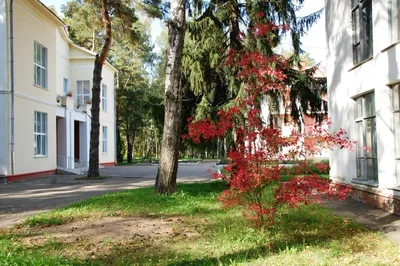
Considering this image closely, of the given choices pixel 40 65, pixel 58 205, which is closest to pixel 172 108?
pixel 58 205

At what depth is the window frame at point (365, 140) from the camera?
951 centimetres

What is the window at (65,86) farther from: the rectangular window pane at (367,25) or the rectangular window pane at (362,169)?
the rectangular window pane at (362,169)

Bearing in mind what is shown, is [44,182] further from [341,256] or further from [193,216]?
[341,256]

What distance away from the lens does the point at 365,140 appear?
32.6ft

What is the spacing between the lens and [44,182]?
1586cm

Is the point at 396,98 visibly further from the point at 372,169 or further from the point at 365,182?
the point at 365,182

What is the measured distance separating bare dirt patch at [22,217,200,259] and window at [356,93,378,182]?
5252 mm

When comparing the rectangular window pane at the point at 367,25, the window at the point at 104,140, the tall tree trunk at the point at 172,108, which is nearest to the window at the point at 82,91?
the window at the point at 104,140

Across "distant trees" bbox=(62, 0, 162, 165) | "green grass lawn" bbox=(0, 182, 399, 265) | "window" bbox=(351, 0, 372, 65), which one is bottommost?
"green grass lawn" bbox=(0, 182, 399, 265)

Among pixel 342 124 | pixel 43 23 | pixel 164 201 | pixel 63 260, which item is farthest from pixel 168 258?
pixel 43 23

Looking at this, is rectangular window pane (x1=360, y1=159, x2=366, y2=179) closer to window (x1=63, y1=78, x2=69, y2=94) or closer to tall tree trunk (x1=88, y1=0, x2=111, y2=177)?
tall tree trunk (x1=88, y1=0, x2=111, y2=177)

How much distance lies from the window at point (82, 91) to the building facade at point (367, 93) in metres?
18.9

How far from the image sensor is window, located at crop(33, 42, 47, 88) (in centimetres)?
1798

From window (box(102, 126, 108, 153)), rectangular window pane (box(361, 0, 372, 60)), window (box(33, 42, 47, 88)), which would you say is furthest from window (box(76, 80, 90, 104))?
A: rectangular window pane (box(361, 0, 372, 60))
